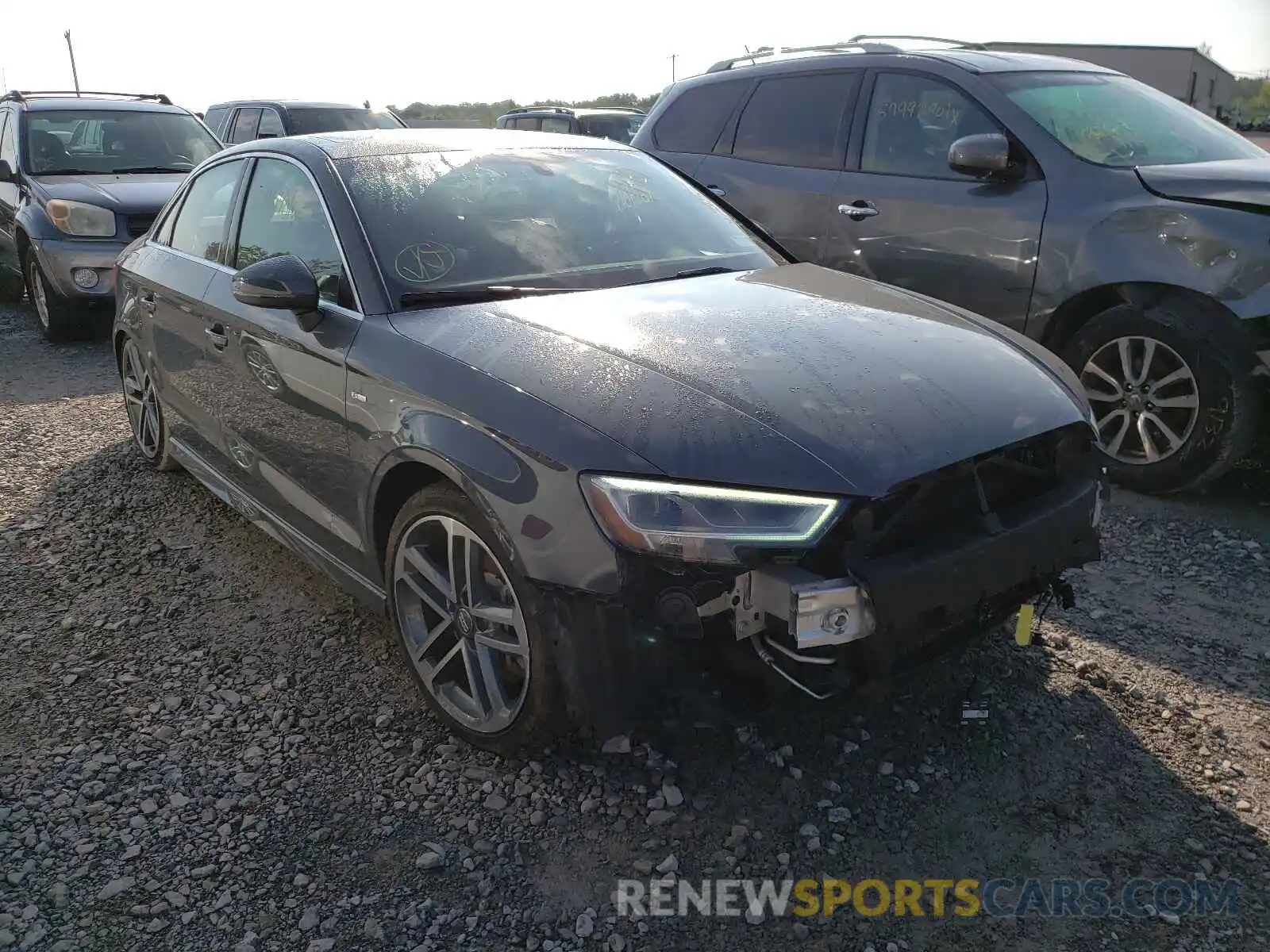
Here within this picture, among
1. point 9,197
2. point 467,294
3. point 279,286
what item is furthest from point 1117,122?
point 9,197

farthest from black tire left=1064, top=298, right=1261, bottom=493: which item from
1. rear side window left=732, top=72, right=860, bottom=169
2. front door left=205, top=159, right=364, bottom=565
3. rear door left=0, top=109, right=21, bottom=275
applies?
rear door left=0, top=109, right=21, bottom=275

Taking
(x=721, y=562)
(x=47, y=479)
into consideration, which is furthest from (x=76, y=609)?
(x=721, y=562)

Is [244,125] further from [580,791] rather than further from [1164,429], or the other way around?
[580,791]

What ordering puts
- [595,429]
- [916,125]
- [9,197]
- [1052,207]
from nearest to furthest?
[595,429] → [1052,207] → [916,125] → [9,197]

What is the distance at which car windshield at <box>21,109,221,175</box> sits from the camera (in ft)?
28.3

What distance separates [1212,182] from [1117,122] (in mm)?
819

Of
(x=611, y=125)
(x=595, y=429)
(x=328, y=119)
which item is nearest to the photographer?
(x=595, y=429)

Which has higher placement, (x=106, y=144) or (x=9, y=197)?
(x=106, y=144)

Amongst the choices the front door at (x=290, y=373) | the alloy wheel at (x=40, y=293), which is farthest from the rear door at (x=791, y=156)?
the alloy wheel at (x=40, y=293)

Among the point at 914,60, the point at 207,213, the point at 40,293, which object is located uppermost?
the point at 914,60

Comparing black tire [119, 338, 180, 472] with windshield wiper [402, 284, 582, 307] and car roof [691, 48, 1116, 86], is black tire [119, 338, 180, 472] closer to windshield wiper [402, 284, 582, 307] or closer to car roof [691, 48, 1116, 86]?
windshield wiper [402, 284, 582, 307]

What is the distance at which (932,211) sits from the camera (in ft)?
16.7

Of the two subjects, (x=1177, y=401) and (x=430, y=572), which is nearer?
(x=430, y=572)

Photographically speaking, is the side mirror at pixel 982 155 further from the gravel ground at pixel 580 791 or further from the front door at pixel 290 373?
the front door at pixel 290 373
